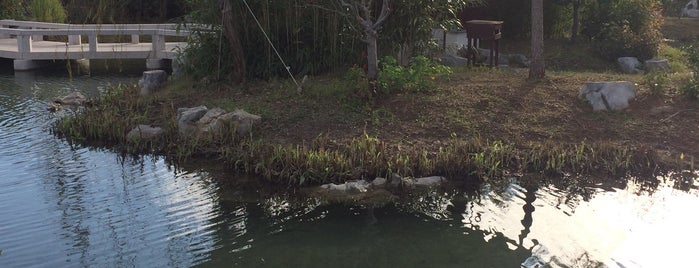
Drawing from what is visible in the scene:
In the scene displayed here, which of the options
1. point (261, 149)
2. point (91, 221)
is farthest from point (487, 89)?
point (91, 221)

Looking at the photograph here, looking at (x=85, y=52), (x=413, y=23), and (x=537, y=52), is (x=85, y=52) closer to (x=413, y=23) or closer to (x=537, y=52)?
(x=413, y=23)

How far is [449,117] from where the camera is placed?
7.20 meters

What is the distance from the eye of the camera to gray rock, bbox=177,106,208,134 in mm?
7188

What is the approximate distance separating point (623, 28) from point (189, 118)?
9093mm

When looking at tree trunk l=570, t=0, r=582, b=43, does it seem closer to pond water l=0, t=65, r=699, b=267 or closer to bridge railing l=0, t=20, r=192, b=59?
bridge railing l=0, t=20, r=192, b=59

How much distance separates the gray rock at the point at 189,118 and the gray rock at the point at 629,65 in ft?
25.2

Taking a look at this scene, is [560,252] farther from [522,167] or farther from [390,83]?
[390,83]

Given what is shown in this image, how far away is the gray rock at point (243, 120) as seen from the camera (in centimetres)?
703

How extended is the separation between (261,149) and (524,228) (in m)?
2.63

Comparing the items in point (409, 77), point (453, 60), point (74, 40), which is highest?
point (74, 40)

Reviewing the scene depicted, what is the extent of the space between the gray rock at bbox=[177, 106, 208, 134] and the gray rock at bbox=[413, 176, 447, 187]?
8.73 feet

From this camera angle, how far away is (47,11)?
16.1 metres

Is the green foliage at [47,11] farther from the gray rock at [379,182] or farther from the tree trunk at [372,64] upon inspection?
the gray rock at [379,182]

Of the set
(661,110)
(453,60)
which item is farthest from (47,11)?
(661,110)
